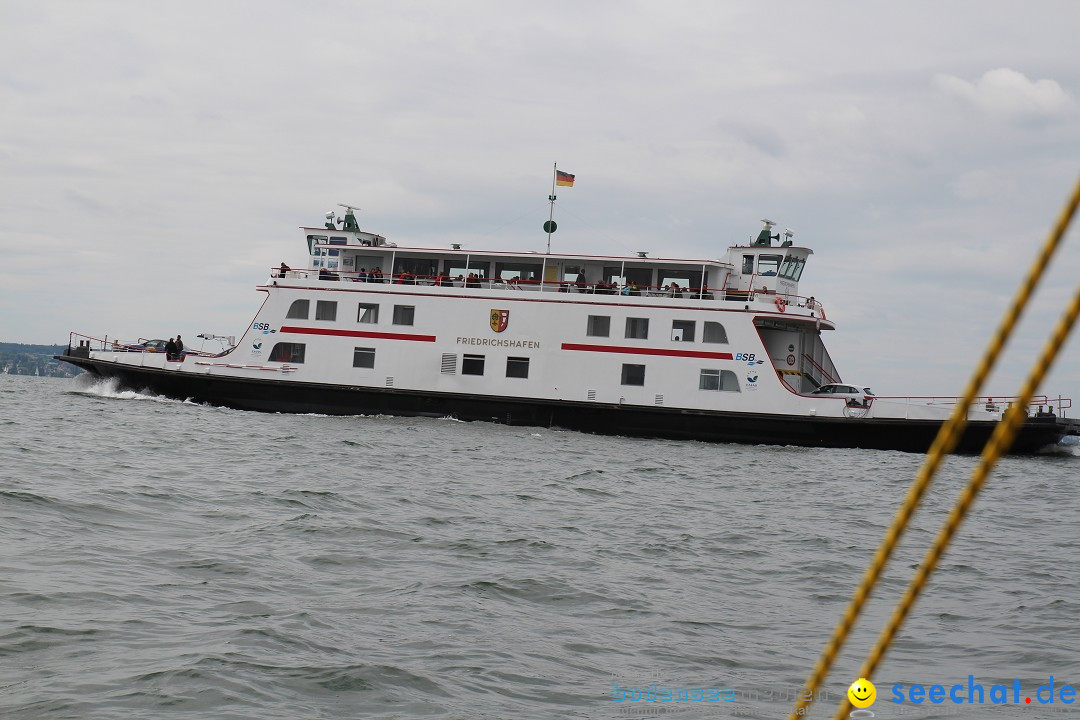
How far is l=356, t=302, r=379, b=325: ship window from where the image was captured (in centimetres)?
3005

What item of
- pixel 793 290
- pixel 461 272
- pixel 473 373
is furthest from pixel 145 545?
pixel 793 290

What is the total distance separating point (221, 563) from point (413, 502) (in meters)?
4.70

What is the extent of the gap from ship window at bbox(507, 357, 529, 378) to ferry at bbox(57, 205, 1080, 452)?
3 centimetres

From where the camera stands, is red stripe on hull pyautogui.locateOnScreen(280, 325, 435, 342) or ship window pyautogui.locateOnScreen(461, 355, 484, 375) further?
red stripe on hull pyautogui.locateOnScreen(280, 325, 435, 342)

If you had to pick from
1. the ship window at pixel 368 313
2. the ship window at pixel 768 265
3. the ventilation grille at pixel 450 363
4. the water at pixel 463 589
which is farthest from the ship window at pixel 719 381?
the ship window at pixel 368 313

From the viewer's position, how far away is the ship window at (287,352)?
30.2 metres

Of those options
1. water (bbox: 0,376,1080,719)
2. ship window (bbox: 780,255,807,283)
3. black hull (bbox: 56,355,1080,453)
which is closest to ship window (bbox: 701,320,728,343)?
black hull (bbox: 56,355,1080,453)

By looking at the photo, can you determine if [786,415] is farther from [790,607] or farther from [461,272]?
[790,607]

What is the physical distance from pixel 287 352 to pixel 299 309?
1.33 metres

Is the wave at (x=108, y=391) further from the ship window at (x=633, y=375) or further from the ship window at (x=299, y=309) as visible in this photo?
the ship window at (x=633, y=375)

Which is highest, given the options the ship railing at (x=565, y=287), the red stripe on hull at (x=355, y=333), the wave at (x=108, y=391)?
the ship railing at (x=565, y=287)

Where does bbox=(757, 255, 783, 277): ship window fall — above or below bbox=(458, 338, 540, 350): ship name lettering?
above

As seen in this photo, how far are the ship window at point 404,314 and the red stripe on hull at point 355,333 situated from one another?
1.28 feet

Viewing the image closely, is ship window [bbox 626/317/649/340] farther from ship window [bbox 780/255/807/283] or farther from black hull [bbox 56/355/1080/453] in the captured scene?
ship window [bbox 780/255/807/283]
